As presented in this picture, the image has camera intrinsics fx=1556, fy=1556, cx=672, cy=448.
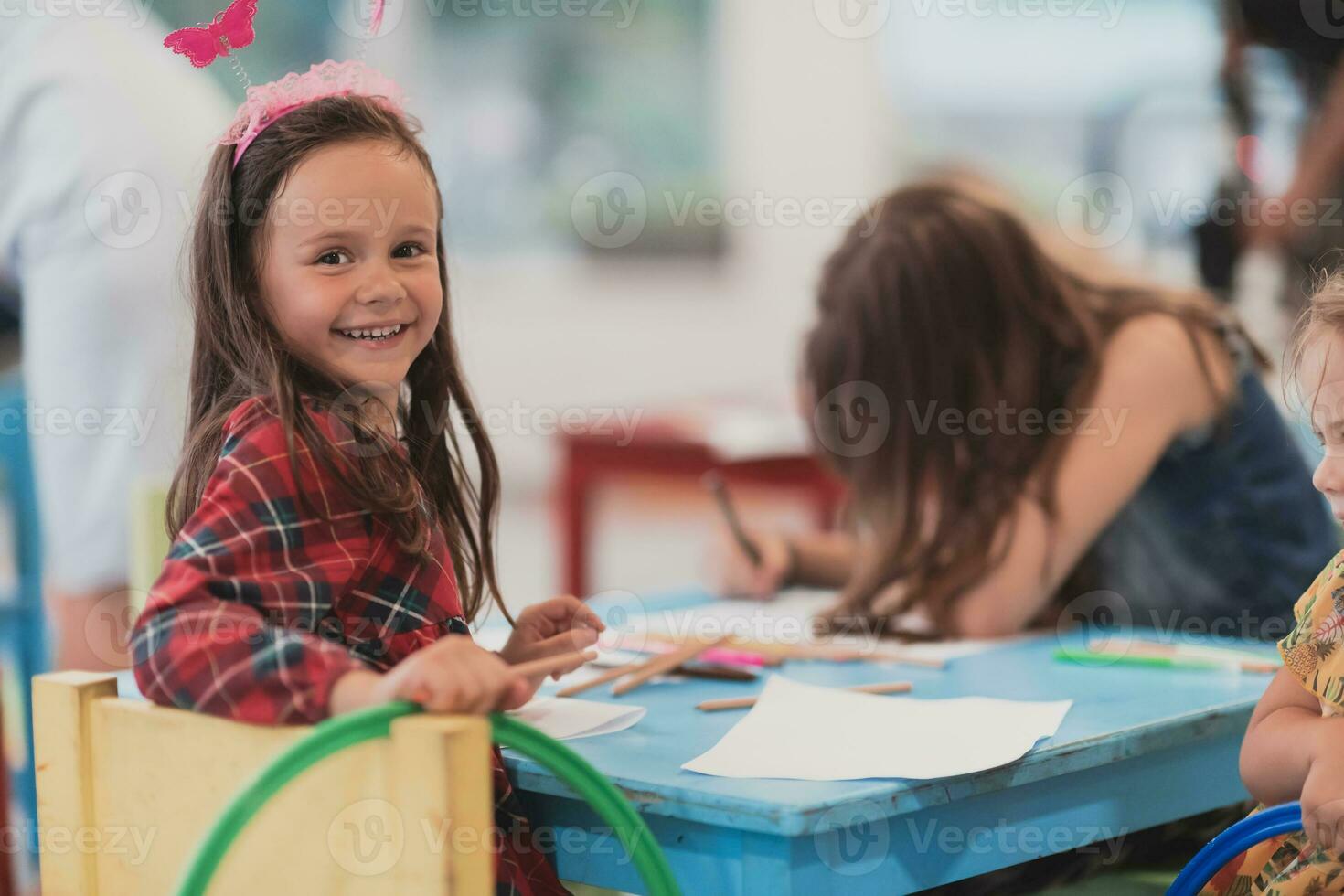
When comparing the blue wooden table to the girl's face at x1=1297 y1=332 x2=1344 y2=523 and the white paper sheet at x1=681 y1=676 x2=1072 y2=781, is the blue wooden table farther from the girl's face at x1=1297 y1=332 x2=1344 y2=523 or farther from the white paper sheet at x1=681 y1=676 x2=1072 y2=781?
the girl's face at x1=1297 y1=332 x2=1344 y2=523

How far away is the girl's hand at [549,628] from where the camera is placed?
1167 millimetres

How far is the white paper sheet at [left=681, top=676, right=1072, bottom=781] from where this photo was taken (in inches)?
40.3

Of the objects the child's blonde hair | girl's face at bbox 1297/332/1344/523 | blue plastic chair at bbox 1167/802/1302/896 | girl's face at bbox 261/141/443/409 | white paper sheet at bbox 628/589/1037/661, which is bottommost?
blue plastic chair at bbox 1167/802/1302/896

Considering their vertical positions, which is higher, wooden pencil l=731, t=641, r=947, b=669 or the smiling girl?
the smiling girl

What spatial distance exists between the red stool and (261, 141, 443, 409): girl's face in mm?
1823

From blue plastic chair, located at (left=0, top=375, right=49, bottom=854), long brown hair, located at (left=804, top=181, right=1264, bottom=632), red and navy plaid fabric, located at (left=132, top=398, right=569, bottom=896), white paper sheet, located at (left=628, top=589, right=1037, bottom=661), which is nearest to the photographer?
red and navy plaid fabric, located at (left=132, top=398, right=569, bottom=896)

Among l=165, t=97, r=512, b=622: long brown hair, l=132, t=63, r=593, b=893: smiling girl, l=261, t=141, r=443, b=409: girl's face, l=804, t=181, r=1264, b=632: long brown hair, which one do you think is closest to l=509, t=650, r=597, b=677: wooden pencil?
l=132, t=63, r=593, b=893: smiling girl

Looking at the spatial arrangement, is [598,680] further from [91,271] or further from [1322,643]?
[91,271]

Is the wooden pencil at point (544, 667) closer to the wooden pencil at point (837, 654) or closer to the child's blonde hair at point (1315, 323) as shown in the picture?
the wooden pencil at point (837, 654)

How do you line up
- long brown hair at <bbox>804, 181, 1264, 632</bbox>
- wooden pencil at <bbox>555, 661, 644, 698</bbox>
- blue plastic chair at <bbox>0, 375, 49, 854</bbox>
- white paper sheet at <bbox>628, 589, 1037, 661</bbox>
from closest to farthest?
wooden pencil at <bbox>555, 661, 644, 698</bbox> < white paper sheet at <bbox>628, 589, 1037, 661</bbox> < long brown hair at <bbox>804, 181, 1264, 632</bbox> < blue plastic chair at <bbox>0, 375, 49, 854</bbox>

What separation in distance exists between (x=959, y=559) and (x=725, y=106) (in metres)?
3.82

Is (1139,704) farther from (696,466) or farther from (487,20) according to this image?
(487,20)

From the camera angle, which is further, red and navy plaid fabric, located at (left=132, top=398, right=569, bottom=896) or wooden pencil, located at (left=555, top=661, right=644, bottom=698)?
wooden pencil, located at (left=555, top=661, right=644, bottom=698)

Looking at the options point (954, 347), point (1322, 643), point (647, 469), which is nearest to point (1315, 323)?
point (1322, 643)
